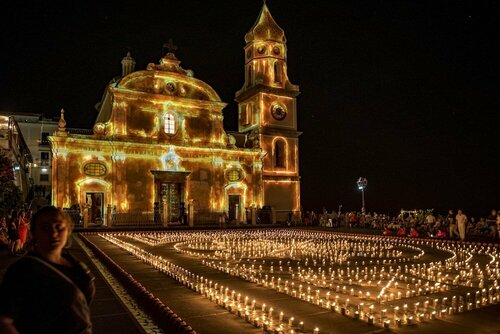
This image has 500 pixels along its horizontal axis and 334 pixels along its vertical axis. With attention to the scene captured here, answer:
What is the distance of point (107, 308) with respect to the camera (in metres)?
7.55

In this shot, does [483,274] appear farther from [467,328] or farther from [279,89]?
[279,89]

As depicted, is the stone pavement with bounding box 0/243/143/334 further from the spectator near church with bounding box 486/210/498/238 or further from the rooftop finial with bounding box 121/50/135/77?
the rooftop finial with bounding box 121/50/135/77

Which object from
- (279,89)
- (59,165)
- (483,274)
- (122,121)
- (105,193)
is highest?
(279,89)

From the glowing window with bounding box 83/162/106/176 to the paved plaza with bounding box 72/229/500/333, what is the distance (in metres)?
17.4

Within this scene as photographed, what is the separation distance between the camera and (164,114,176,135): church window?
3606cm

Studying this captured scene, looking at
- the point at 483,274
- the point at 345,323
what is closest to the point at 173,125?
the point at 483,274

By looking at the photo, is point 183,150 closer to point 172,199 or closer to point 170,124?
point 170,124

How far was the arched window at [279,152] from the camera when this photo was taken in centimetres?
4200

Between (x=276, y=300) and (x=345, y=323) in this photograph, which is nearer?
(x=345, y=323)

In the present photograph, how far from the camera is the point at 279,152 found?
139ft

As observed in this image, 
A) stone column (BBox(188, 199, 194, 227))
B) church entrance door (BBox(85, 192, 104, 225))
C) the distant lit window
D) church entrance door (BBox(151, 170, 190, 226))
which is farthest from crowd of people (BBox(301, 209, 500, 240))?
the distant lit window

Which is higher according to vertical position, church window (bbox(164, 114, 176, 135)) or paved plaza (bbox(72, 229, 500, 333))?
church window (bbox(164, 114, 176, 135))

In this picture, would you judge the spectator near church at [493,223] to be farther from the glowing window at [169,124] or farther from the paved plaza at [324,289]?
the glowing window at [169,124]

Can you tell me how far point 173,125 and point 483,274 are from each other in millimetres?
29027
